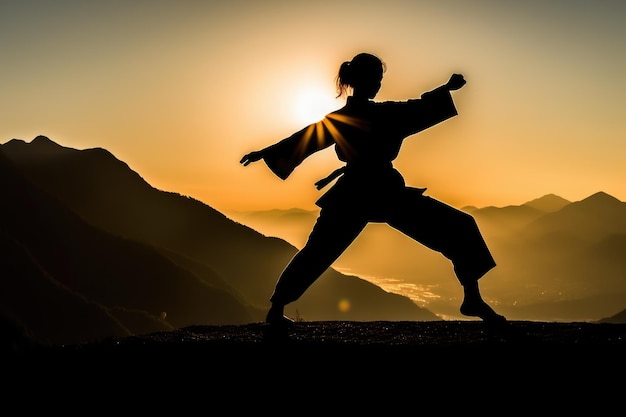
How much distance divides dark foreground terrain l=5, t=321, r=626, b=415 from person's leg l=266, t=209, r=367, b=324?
65cm

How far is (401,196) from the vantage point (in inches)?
324

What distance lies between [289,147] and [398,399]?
3.75 m

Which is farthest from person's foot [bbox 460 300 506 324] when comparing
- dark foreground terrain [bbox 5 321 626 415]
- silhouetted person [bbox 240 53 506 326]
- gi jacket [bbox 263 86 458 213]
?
gi jacket [bbox 263 86 458 213]

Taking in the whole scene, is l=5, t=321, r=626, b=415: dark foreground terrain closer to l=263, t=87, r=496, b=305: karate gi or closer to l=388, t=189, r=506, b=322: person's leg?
l=388, t=189, r=506, b=322: person's leg

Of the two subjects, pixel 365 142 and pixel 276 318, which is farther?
pixel 276 318

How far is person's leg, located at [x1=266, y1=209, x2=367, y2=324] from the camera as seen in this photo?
27.2ft

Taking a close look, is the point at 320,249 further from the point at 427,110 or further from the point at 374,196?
the point at 427,110

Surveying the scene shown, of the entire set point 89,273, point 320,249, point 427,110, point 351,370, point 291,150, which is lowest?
point 351,370

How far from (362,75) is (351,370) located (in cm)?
355

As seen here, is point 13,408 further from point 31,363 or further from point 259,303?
point 259,303

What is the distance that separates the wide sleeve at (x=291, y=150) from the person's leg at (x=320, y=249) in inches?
28.3

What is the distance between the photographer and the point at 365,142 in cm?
832

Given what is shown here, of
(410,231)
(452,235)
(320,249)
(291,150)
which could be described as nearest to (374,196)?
(410,231)

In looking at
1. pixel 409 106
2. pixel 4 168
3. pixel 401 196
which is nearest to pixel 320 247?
pixel 401 196
